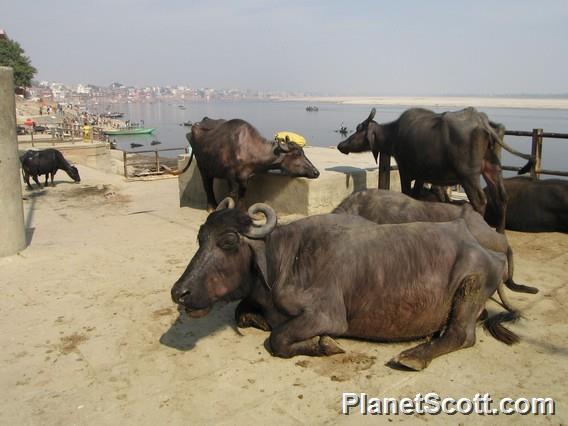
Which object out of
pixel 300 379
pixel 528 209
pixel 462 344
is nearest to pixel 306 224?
pixel 300 379

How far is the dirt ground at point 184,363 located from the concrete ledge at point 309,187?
3.05 m

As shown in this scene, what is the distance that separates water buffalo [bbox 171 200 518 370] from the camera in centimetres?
425

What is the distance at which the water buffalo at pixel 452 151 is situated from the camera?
756 cm

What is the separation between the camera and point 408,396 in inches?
149

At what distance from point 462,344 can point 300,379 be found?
1387 millimetres

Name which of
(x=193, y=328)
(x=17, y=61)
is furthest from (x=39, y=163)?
(x=17, y=61)

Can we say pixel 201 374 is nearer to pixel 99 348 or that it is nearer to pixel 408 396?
pixel 99 348

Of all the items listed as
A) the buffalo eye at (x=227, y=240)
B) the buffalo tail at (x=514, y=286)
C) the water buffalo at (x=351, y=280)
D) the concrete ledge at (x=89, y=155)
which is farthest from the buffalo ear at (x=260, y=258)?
the concrete ledge at (x=89, y=155)

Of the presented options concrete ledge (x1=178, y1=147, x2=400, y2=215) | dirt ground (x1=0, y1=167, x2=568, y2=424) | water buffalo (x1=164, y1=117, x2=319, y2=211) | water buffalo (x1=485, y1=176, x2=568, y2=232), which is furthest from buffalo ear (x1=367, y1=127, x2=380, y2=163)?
dirt ground (x1=0, y1=167, x2=568, y2=424)

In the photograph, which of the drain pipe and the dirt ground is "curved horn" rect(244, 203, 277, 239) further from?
the drain pipe

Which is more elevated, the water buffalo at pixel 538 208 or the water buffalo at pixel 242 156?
the water buffalo at pixel 242 156

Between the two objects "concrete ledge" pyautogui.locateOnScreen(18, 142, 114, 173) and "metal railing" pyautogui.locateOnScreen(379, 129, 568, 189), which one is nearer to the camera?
"metal railing" pyautogui.locateOnScreen(379, 129, 568, 189)

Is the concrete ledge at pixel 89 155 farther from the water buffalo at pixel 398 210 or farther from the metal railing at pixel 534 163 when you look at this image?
the water buffalo at pixel 398 210

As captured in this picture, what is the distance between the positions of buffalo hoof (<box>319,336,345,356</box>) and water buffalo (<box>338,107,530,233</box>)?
167 inches
